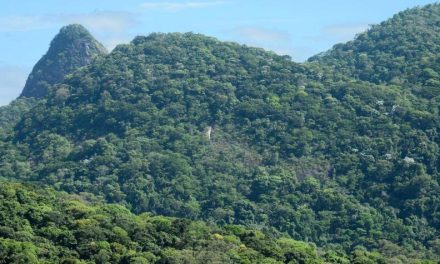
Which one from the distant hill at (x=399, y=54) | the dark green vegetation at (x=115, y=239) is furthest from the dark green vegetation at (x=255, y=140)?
the dark green vegetation at (x=115, y=239)

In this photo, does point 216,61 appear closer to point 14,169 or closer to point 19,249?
point 14,169

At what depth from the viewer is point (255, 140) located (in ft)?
452

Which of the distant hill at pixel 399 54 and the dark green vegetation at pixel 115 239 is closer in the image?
the dark green vegetation at pixel 115 239

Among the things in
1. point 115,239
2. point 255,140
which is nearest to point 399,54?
point 255,140

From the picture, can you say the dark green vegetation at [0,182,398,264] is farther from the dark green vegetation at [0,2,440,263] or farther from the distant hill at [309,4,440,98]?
the distant hill at [309,4,440,98]

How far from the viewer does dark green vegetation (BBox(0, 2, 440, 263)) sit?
391ft

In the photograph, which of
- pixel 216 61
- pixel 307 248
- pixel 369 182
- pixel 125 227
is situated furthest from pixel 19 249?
pixel 216 61

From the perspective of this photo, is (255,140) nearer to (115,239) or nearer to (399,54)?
A: (399,54)

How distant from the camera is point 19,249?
77.4m

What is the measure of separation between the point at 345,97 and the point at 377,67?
23540mm

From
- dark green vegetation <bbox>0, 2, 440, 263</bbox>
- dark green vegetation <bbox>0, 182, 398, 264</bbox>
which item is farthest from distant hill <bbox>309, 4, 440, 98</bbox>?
dark green vegetation <bbox>0, 182, 398, 264</bbox>

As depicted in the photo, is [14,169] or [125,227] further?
[14,169]

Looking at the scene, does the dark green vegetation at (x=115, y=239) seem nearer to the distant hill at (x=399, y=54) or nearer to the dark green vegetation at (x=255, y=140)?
the dark green vegetation at (x=255, y=140)

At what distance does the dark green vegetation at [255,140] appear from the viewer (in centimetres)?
11906
